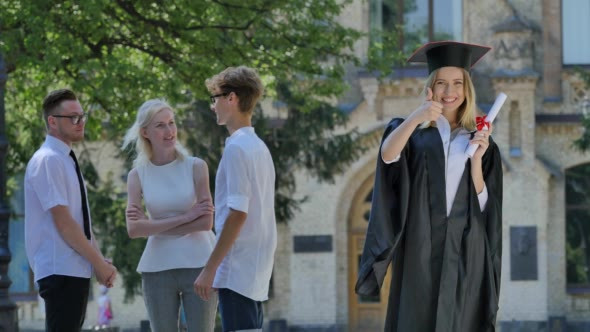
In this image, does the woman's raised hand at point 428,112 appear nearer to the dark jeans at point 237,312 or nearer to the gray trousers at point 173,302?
the dark jeans at point 237,312

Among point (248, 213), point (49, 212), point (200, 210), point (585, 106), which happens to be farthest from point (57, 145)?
point (585, 106)

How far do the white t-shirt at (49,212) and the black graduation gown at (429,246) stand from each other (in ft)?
5.50

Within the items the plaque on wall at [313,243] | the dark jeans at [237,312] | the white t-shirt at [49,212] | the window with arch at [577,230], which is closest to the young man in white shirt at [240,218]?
the dark jeans at [237,312]

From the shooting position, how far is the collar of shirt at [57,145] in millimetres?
7926

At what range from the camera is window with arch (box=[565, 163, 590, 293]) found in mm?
28750

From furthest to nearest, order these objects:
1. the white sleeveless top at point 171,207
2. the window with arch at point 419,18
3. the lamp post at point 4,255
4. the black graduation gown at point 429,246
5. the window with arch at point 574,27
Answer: the window with arch at point 574,27 → the window with arch at point 419,18 → the lamp post at point 4,255 → the white sleeveless top at point 171,207 → the black graduation gown at point 429,246

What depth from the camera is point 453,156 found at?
23.1ft

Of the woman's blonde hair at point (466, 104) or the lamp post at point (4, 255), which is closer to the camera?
the woman's blonde hair at point (466, 104)

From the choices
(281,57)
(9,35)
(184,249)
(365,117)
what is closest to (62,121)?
(184,249)

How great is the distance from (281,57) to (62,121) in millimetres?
9384

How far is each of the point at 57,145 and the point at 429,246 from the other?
2.25m

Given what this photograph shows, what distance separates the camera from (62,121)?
8.01 m

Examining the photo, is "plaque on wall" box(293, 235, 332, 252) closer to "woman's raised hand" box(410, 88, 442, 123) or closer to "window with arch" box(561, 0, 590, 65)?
"window with arch" box(561, 0, 590, 65)

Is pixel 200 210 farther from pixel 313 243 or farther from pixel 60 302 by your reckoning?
pixel 313 243
